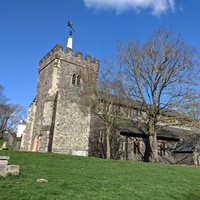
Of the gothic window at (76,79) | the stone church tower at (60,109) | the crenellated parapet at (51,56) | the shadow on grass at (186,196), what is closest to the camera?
the shadow on grass at (186,196)

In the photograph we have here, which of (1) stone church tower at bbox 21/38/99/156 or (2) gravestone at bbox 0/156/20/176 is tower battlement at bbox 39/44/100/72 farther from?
(2) gravestone at bbox 0/156/20/176

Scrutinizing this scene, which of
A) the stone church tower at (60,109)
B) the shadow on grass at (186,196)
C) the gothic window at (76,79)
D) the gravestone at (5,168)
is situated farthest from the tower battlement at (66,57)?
the shadow on grass at (186,196)

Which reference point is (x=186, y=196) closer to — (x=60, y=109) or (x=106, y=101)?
(x=106, y=101)

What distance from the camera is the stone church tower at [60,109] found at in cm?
2800

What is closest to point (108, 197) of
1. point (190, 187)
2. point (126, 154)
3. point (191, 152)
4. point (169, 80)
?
point (190, 187)

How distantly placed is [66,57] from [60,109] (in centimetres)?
735

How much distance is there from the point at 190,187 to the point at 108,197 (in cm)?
518

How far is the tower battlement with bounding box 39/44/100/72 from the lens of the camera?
31.2m

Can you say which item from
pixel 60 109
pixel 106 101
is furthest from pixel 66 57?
pixel 106 101

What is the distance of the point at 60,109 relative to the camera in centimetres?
2898

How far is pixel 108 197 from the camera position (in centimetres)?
779

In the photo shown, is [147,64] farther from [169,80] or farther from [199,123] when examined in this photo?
[199,123]

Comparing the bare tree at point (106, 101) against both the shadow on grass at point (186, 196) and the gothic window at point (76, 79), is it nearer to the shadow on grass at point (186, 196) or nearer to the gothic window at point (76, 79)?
the gothic window at point (76, 79)

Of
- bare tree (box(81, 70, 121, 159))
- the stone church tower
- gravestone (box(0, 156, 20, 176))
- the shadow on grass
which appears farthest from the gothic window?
the shadow on grass
